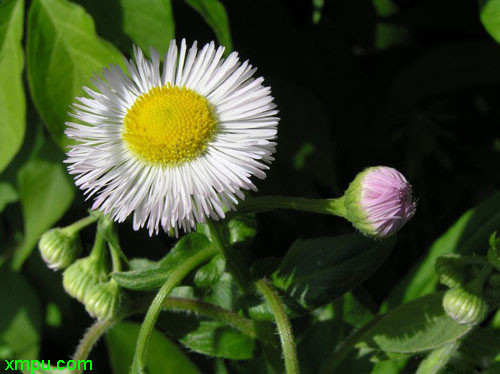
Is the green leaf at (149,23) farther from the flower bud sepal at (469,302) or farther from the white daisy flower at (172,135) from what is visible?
the flower bud sepal at (469,302)

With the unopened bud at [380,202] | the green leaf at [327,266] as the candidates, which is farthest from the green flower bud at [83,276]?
the unopened bud at [380,202]

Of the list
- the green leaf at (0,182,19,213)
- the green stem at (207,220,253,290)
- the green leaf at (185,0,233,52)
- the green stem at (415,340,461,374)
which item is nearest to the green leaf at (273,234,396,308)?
the green stem at (207,220,253,290)

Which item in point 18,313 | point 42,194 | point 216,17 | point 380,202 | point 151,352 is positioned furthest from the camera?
point 18,313

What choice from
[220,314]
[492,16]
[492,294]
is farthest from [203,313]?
[492,16]

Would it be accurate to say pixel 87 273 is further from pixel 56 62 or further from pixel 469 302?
pixel 469 302

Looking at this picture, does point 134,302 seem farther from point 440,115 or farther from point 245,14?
point 440,115

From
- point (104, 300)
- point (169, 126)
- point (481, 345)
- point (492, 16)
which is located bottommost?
point (481, 345)

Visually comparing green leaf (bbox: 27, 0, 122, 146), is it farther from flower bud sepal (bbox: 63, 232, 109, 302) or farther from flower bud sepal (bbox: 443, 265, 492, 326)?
flower bud sepal (bbox: 443, 265, 492, 326)
